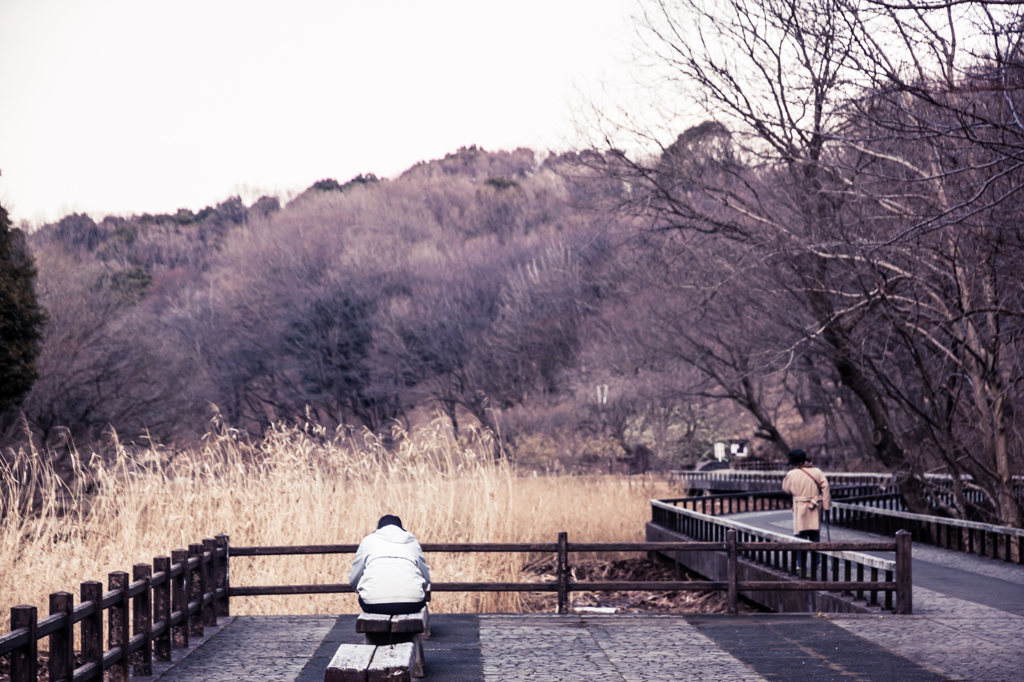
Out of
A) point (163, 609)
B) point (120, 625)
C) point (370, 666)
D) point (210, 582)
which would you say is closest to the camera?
point (370, 666)

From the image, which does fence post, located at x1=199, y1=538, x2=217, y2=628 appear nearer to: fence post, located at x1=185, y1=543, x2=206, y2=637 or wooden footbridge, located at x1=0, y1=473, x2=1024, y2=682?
wooden footbridge, located at x1=0, y1=473, x2=1024, y2=682

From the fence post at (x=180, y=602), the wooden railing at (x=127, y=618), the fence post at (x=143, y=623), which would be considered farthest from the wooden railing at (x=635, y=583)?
the fence post at (x=143, y=623)

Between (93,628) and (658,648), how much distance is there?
14.8 feet

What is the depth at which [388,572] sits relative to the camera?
6.91 m

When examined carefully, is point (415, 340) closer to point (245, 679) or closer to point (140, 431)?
point (140, 431)

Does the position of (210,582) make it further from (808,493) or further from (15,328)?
(15,328)

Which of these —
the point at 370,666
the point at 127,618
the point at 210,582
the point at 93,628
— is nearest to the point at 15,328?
the point at 210,582

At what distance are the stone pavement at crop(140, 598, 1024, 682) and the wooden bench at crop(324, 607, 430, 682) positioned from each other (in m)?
0.67

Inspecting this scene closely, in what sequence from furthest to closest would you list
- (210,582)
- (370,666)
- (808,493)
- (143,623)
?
1. (808,493)
2. (210,582)
3. (143,623)
4. (370,666)

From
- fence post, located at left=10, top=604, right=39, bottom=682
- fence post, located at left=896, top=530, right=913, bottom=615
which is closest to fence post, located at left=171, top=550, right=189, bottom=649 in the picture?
fence post, located at left=10, top=604, right=39, bottom=682

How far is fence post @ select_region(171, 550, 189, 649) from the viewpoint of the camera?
837 centimetres

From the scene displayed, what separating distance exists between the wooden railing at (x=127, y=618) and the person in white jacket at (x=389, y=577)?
64.6 inches

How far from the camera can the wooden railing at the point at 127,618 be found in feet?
17.6

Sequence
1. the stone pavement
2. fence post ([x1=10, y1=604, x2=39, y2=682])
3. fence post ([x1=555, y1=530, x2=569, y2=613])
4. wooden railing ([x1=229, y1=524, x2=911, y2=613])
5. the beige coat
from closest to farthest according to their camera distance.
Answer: fence post ([x1=10, y1=604, x2=39, y2=682]) < the stone pavement < wooden railing ([x1=229, y1=524, x2=911, y2=613]) < fence post ([x1=555, y1=530, x2=569, y2=613]) < the beige coat
